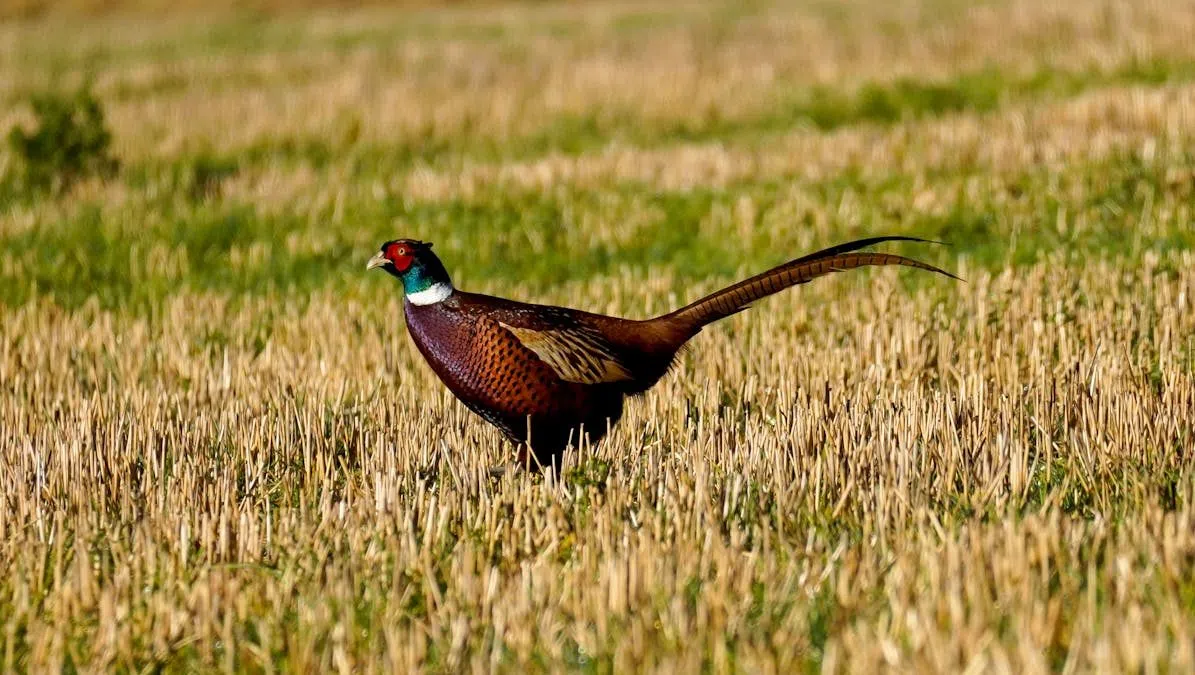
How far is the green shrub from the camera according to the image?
12.7 metres

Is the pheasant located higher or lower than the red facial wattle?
lower

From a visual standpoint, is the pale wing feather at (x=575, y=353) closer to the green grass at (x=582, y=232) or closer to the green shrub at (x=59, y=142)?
the green grass at (x=582, y=232)

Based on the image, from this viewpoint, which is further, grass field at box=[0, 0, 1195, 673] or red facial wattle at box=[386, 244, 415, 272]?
red facial wattle at box=[386, 244, 415, 272]

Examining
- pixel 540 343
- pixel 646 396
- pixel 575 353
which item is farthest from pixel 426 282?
pixel 646 396

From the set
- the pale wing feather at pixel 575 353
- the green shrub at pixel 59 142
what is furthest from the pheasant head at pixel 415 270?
the green shrub at pixel 59 142

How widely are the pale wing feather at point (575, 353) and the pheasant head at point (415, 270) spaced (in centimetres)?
27

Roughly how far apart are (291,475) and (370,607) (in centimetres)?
136

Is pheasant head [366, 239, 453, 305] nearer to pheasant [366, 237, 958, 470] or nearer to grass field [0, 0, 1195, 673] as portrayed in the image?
pheasant [366, 237, 958, 470]

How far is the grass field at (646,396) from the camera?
3.44 meters

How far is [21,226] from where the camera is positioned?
10.7 meters

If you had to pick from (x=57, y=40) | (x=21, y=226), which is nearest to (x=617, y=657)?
(x=21, y=226)

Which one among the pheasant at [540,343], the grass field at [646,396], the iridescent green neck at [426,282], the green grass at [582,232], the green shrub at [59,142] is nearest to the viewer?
the grass field at [646,396]

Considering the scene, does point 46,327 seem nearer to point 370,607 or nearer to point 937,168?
point 370,607

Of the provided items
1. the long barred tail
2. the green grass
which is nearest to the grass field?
the green grass
